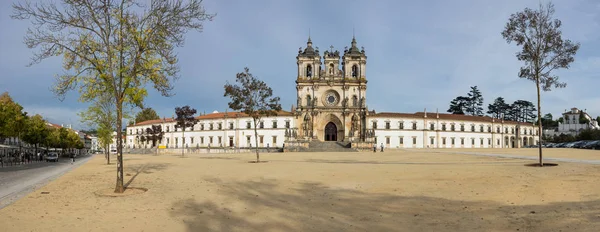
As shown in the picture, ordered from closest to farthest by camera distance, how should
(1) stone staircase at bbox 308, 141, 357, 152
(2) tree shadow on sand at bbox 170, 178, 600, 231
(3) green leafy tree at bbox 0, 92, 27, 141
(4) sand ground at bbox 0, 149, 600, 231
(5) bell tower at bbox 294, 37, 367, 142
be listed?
(2) tree shadow on sand at bbox 170, 178, 600, 231 → (4) sand ground at bbox 0, 149, 600, 231 → (3) green leafy tree at bbox 0, 92, 27, 141 → (1) stone staircase at bbox 308, 141, 357, 152 → (5) bell tower at bbox 294, 37, 367, 142

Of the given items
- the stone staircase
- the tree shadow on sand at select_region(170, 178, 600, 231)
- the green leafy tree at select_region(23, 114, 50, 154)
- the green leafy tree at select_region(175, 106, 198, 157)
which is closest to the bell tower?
the stone staircase


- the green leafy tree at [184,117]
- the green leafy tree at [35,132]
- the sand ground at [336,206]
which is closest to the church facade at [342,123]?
the green leafy tree at [184,117]

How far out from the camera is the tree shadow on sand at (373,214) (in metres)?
A: 9.24

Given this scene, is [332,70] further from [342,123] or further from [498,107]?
[498,107]

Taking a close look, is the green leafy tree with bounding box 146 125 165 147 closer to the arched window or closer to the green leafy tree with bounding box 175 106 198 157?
the green leafy tree with bounding box 175 106 198 157

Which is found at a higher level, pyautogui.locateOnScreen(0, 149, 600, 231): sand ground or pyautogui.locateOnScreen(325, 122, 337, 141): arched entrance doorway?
pyautogui.locateOnScreen(325, 122, 337, 141): arched entrance doorway

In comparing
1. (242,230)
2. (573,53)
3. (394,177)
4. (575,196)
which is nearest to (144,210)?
(242,230)

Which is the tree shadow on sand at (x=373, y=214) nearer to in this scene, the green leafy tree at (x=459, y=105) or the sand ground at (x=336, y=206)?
the sand ground at (x=336, y=206)

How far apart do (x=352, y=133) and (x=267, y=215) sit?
66081 millimetres

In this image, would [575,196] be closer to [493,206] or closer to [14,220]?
[493,206]

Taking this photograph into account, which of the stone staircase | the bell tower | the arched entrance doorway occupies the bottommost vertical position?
the stone staircase

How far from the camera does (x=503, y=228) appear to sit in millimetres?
8945

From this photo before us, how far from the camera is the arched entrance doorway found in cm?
7925

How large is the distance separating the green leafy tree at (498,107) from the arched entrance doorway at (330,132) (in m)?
68.0
